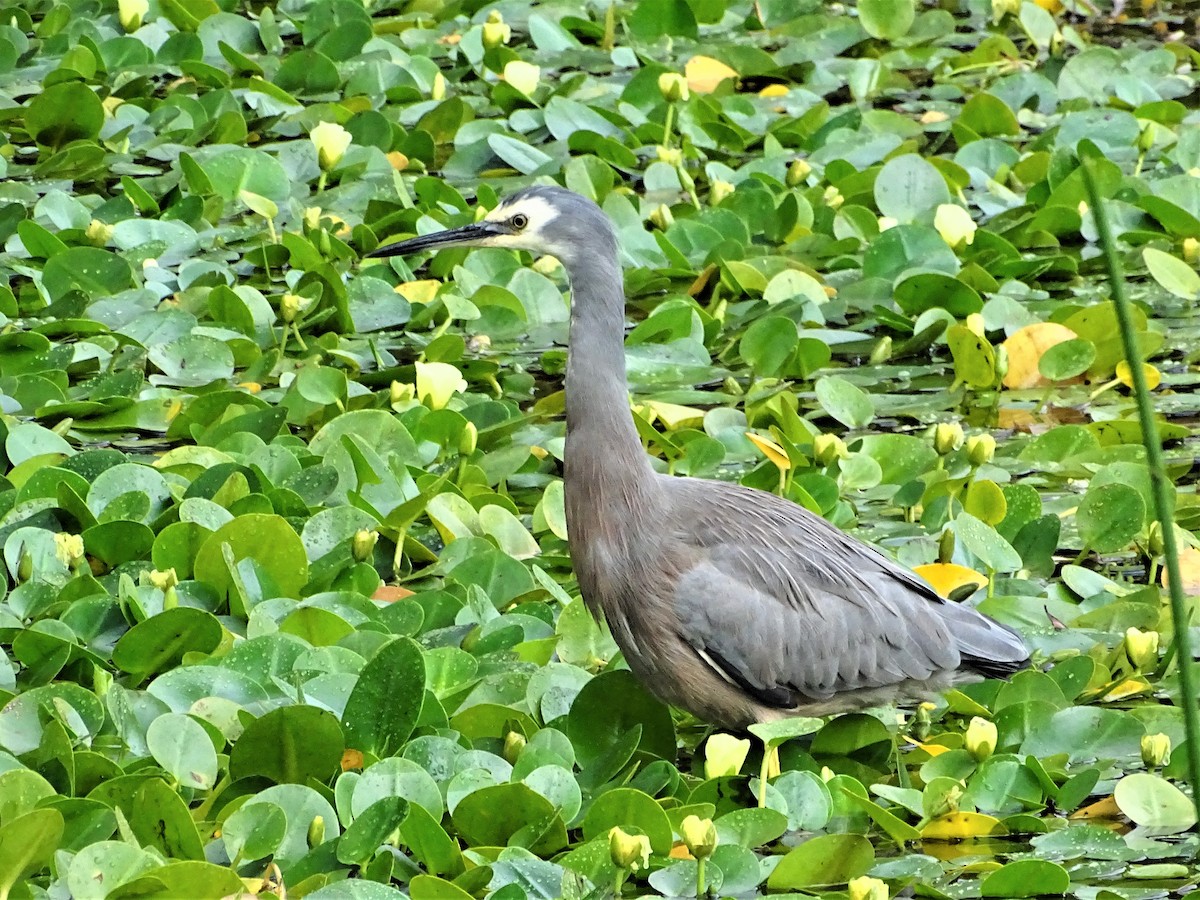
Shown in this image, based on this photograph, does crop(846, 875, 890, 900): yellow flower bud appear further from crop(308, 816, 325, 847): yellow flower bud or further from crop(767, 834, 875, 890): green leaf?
crop(308, 816, 325, 847): yellow flower bud

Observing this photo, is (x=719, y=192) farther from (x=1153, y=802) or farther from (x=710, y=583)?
(x=1153, y=802)

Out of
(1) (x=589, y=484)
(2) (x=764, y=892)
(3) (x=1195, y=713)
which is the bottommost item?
(2) (x=764, y=892)

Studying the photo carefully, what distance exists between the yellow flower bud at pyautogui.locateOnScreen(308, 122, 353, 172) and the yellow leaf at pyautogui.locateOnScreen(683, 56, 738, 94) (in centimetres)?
219

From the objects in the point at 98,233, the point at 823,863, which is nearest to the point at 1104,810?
the point at 823,863

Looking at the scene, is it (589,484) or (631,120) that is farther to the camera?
(631,120)

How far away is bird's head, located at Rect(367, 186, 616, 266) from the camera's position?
14.8ft

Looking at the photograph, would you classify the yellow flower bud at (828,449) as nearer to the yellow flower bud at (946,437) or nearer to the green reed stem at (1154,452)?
the yellow flower bud at (946,437)

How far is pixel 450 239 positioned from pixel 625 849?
1921 mm

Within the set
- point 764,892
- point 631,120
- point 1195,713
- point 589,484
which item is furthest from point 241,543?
point 631,120

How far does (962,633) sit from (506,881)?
4.98ft

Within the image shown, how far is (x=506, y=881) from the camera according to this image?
3607mm

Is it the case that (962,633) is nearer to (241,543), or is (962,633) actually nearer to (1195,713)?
(241,543)

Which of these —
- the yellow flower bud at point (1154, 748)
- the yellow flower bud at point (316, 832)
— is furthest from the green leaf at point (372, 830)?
the yellow flower bud at point (1154, 748)

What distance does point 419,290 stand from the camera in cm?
687
